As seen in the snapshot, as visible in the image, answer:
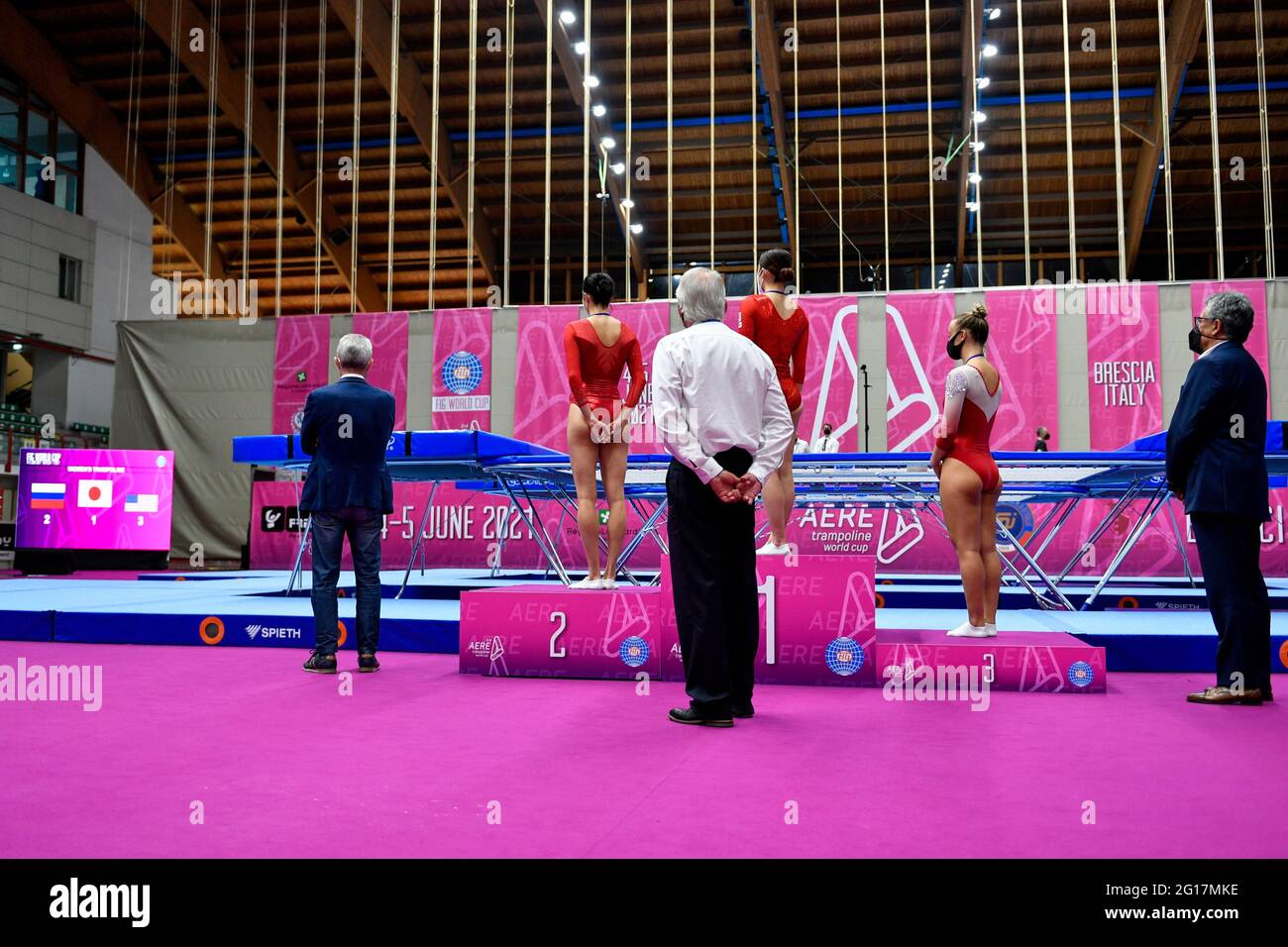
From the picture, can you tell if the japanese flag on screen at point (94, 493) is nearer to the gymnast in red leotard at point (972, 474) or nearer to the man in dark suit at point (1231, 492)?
the gymnast in red leotard at point (972, 474)

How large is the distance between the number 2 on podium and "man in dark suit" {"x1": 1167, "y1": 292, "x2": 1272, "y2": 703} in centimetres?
220

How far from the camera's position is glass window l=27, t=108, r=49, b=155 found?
16547 millimetres

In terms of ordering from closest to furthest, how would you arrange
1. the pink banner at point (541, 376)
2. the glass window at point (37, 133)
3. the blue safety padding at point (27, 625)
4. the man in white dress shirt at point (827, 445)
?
the blue safety padding at point (27, 625) < the man in white dress shirt at point (827, 445) < the pink banner at point (541, 376) < the glass window at point (37, 133)

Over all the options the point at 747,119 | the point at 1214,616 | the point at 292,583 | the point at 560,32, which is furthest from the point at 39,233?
the point at 1214,616

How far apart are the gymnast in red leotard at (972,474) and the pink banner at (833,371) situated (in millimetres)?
Result: 6170

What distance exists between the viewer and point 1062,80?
44.0 feet

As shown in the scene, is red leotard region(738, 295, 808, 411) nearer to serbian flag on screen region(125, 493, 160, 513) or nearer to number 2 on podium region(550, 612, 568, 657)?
number 2 on podium region(550, 612, 568, 657)

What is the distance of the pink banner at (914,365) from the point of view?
980 centimetres

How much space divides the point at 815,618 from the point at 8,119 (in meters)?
18.0

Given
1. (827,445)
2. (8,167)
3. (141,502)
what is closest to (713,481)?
(827,445)

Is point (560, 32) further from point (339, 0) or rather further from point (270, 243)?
point (270, 243)

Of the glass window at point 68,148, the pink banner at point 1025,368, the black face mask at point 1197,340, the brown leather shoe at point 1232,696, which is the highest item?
the glass window at point 68,148

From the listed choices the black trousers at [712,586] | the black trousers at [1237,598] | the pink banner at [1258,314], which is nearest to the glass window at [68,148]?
the pink banner at [1258,314]

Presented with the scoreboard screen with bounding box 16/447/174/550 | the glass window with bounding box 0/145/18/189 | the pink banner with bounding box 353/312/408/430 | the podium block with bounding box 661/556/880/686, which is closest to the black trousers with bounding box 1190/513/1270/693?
the podium block with bounding box 661/556/880/686
